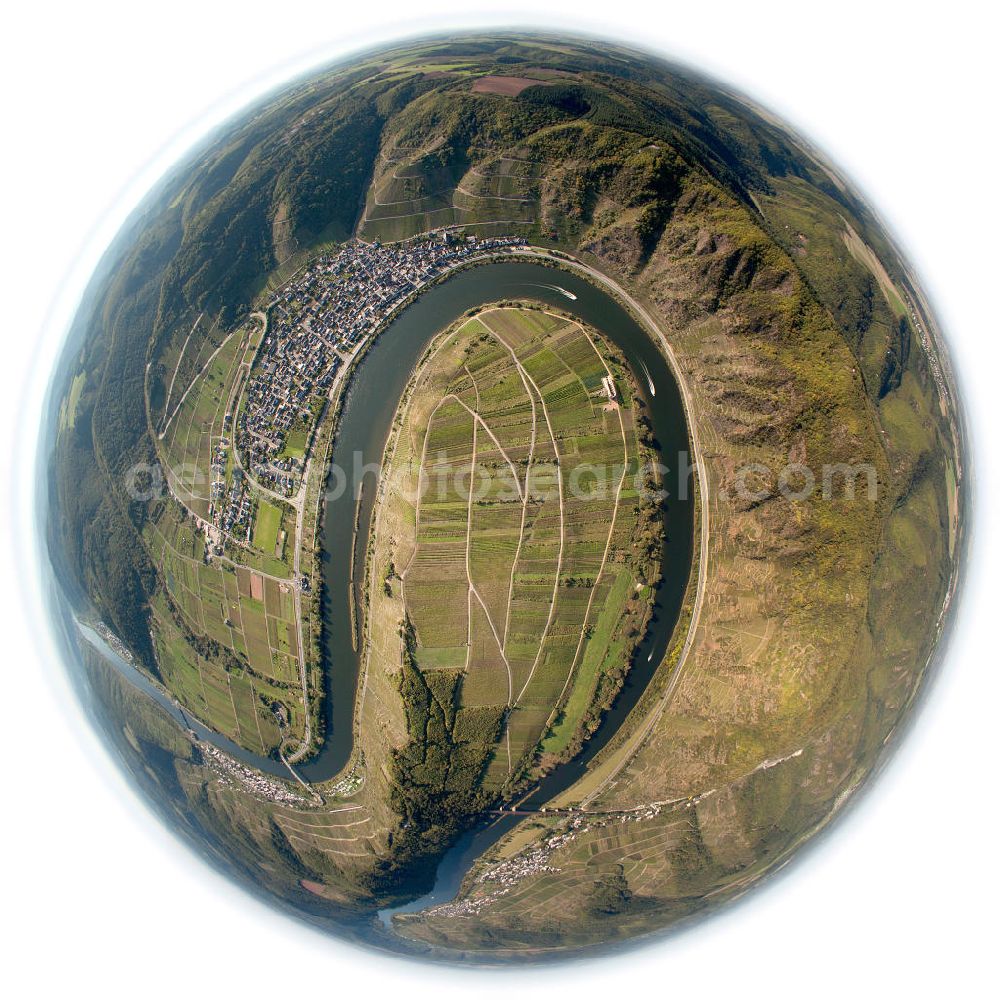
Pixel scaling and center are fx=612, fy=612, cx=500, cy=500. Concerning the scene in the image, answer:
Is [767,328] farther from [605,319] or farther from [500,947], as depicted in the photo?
[500,947]

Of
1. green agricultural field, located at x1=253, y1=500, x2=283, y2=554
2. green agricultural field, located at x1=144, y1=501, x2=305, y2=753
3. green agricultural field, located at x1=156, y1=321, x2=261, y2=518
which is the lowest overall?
green agricultural field, located at x1=144, y1=501, x2=305, y2=753

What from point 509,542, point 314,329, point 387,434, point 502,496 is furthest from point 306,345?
point 509,542

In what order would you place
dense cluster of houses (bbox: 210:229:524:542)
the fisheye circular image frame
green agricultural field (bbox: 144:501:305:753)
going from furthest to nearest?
dense cluster of houses (bbox: 210:229:524:542), green agricultural field (bbox: 144:501:305:753), the fisheye circular image frame

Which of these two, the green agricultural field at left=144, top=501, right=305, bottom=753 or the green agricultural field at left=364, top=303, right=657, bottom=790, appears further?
the green agricultural field at left=364, top=303, right=657, bottom=790

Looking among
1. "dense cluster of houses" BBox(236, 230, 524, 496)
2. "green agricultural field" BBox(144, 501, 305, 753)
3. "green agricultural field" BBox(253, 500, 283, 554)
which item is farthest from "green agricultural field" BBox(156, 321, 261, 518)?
"green agricultural field" BBox(253, 500, 283, 554)

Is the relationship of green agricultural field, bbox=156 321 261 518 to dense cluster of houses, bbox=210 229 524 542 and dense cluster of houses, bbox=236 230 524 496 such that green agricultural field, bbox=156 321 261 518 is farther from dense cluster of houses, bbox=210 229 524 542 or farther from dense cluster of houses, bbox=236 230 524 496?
dense cluster of houses, bbox=236 230 524 496

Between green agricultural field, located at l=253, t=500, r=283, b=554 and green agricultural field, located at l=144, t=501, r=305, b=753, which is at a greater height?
green agricultural field, located at l=253, t=500, r=283, b=554

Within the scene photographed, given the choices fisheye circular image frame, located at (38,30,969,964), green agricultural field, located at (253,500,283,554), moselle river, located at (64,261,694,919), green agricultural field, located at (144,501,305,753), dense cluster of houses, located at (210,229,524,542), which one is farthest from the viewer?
moselle river, located at (64,261,694,919)
